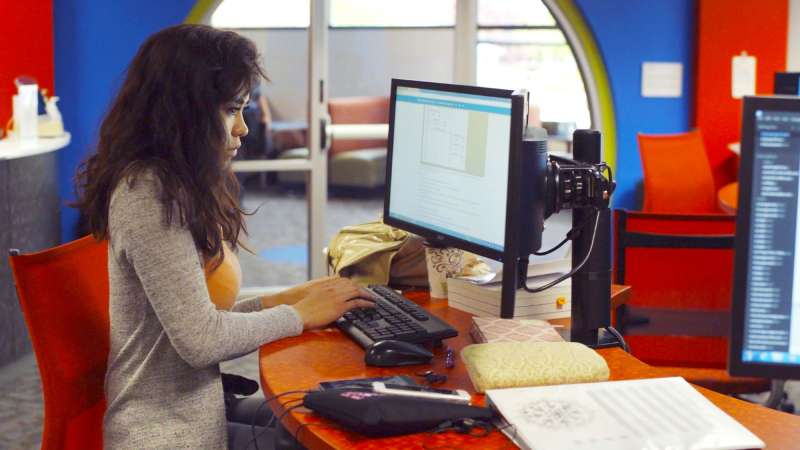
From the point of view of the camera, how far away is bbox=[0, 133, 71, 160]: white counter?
4.49 m

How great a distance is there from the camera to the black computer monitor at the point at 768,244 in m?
1.47

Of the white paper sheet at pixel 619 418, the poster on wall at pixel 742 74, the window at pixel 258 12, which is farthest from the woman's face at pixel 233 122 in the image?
the window at pixel 258 12

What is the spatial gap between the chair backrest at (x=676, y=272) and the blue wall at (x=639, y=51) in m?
3.28

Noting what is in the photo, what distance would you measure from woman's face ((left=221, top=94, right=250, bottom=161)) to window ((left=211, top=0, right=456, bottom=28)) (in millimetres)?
3683

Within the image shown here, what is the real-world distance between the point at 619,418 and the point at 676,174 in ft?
13.7

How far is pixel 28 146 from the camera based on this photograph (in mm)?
4738

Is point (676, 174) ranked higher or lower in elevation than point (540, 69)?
lower

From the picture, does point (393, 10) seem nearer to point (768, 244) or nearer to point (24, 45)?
point (24, 45)

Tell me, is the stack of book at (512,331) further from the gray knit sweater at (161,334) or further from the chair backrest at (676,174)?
the chair backrest at (676,174)

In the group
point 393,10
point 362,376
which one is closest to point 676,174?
point 393,10

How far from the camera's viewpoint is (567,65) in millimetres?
8422

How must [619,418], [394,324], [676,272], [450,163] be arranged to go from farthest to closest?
[676,272] → [450,163] → [394,324] → [619,418]

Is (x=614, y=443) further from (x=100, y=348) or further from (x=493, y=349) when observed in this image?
(x=100, y=348)

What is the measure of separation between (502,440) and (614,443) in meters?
0.17
